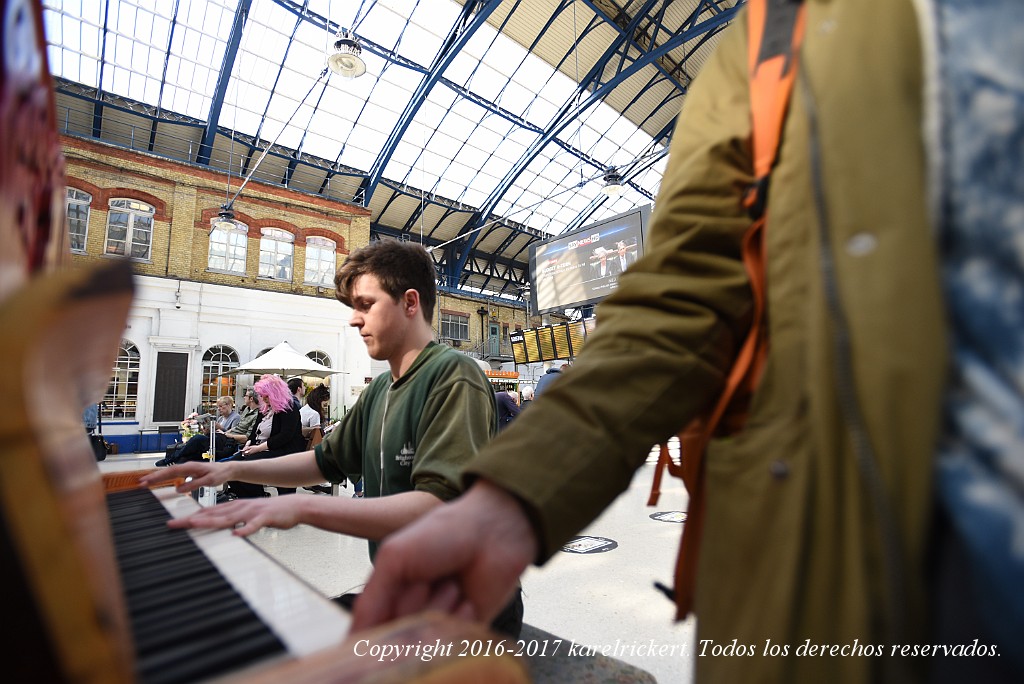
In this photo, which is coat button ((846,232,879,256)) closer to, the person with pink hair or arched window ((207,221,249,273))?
the person with pink hair

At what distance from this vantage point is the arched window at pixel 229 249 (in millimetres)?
12562

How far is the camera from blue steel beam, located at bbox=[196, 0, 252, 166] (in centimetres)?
1076

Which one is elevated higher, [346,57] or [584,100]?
[584,100]

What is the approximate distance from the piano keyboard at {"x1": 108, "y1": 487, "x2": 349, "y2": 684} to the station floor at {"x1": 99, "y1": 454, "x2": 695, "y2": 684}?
26.3 inches

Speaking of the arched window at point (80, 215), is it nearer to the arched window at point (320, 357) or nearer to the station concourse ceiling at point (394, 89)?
the station concourse ceiling at point (394, 89)

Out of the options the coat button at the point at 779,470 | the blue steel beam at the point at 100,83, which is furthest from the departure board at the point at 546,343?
the blue steel beam at the point at 100,83

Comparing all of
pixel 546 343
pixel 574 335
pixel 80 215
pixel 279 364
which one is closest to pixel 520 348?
pixel 546 343

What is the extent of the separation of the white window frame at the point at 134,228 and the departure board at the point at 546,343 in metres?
9.70

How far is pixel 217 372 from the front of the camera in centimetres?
1244

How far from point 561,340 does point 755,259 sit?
37.2 ft

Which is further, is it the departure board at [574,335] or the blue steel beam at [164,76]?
the departure board at [574,335]

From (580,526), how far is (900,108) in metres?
0.54

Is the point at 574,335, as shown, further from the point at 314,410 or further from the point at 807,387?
the point at 807,387

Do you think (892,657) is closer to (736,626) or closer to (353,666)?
(736,626)
